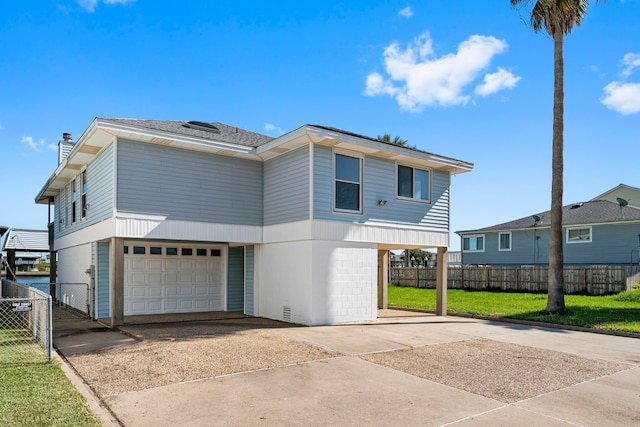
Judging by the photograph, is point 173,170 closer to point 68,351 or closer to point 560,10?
point 68,351

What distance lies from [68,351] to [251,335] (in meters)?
→ 3.56

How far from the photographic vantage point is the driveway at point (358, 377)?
537 cm

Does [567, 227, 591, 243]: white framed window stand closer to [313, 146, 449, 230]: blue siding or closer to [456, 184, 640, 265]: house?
[456, 184, 640, 265]: house

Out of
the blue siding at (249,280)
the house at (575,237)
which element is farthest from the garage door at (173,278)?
the house at (575,237)

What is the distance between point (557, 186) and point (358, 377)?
37.1ft

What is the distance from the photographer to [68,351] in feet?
28.5

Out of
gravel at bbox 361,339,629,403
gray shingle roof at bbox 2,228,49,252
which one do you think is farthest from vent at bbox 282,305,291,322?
gray shingle roof at bbox 2,228,49,252

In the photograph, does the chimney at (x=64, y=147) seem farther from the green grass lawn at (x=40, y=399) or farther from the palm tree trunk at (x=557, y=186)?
the palm tree trunk at (x=557, y=186)

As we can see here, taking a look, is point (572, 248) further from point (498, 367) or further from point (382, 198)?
point (498, 367)

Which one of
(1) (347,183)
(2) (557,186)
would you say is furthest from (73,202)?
(2) (557,186)

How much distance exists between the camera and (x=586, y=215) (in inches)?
1120

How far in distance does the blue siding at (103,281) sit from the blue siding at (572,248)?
25.4 metres

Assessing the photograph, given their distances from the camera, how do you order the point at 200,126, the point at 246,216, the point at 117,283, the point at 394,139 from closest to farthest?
the point at 117,283
the point at 246,216
the point at 200,126
the point at 394,139

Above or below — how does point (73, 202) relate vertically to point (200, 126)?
below
